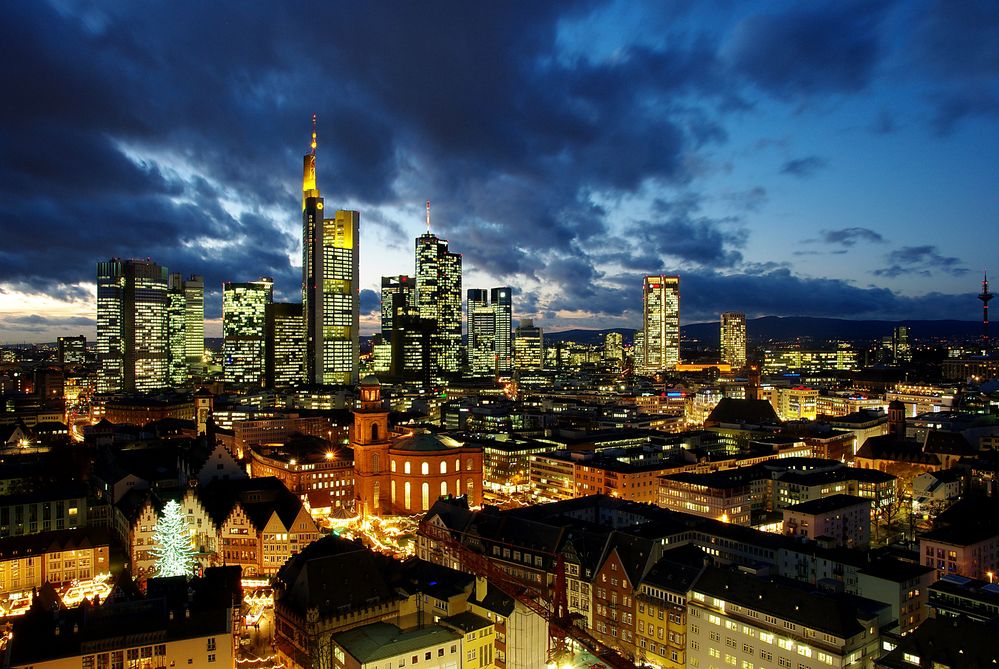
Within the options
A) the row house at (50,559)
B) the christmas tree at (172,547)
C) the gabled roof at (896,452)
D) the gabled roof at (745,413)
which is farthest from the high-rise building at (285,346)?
the christmas tree at (172,547)

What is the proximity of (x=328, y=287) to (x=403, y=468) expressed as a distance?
129m

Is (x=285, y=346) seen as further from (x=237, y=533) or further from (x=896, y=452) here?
(x=896, y=452)

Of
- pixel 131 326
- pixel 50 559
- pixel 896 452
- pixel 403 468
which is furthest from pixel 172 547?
pixel 131 326

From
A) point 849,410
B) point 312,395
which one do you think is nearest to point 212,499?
point 312,395

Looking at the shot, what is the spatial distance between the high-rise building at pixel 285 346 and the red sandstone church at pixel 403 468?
126m

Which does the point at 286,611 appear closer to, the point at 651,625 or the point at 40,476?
the point at 651,625

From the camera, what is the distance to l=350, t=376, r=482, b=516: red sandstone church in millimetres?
64250

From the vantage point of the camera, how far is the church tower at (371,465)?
65.6m

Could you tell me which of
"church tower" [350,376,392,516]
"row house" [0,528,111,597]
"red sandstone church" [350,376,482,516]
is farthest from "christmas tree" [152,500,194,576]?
"church tower" [350,376,392,516]

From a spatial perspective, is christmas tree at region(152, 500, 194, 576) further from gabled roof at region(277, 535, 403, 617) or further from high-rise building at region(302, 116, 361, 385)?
high-rise building at region(302, 116, 361, 385)

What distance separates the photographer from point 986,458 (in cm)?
7112

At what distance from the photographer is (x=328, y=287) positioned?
609 feet

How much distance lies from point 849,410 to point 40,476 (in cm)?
13476

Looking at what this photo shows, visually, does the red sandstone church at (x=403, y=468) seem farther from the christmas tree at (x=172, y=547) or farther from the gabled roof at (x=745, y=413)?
the gabled roof at (x=745, y=413)
